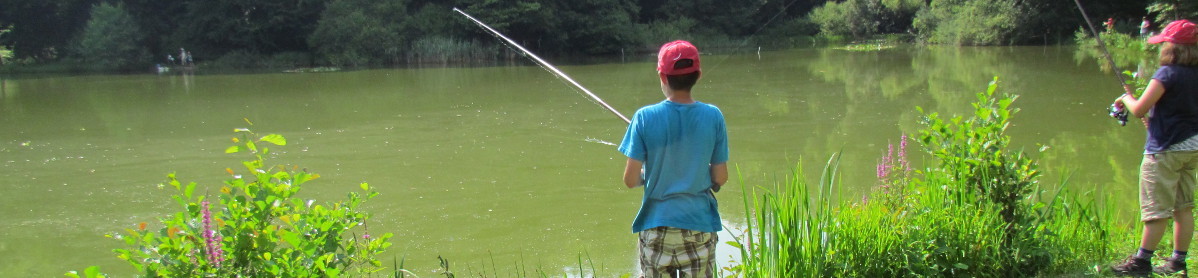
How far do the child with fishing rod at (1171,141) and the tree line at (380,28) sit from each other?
23472 millimetres

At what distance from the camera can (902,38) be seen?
1273 inches

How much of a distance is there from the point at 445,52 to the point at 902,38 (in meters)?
17.0

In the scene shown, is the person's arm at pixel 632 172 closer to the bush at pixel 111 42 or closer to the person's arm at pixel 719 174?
the person's arm at pixel 719 174

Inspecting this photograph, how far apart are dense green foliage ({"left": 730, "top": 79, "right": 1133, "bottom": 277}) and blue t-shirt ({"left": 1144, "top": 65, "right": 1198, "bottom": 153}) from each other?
406mm

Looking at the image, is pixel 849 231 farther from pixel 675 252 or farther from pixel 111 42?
pixel 111 42

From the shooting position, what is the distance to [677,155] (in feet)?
7.42

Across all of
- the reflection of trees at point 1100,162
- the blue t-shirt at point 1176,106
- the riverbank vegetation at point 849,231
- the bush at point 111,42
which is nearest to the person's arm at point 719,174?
the riverbank vegetation at point 849,231

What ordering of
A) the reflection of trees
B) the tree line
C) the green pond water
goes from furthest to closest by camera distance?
the tree line, the reflection of trees, the green pond water

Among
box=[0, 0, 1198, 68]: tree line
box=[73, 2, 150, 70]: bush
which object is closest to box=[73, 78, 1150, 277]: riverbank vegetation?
box=[0, 0, 1198, 68]: tree line

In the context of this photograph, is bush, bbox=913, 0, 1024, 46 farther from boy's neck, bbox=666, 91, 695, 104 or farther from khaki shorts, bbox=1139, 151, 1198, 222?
boy's neck, bbox=666, 91, 695, 104

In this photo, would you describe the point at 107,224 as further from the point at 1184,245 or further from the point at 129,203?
the point at 1184,245

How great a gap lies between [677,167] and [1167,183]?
5.50 ft

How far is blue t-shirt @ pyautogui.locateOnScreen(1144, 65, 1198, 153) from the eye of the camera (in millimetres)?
2697

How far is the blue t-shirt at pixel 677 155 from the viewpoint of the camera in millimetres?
2238
